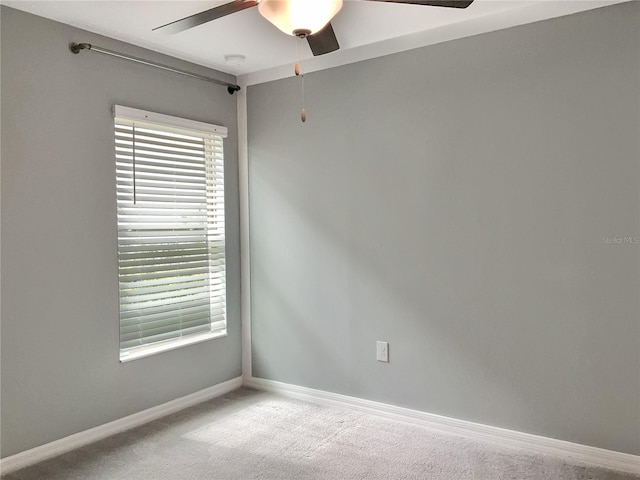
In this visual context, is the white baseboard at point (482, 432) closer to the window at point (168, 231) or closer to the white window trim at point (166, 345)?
the white window trim at point (166, 345)

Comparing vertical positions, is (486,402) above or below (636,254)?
below

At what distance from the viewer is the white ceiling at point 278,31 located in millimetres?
2520

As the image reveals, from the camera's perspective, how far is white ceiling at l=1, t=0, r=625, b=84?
8.27 ft

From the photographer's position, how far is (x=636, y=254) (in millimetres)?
2387

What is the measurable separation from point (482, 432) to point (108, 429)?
2102 millimetres

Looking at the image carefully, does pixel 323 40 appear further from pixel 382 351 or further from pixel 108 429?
pixel 108 429

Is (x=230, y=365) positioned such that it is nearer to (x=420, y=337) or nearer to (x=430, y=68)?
(x=420, y=337)

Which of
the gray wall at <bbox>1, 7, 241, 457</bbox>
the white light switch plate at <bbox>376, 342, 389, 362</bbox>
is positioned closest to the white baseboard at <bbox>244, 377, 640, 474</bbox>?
the white light switch plate at <bbox>376, 342, 389, 362</bbox>

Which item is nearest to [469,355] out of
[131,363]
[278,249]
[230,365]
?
[278,249]

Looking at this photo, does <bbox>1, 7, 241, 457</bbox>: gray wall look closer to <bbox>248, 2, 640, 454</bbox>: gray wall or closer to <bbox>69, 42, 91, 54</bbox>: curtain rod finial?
<bbox>69, 42, 91, 54</bbox>: curtain rod finial

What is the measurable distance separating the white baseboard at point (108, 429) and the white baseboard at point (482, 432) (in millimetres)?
411

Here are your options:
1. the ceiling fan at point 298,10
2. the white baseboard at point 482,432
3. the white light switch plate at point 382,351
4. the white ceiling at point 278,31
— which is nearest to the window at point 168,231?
the white ceiling at point 278,31

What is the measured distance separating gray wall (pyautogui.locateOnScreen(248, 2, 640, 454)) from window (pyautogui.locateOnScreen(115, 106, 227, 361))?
359 millimetres

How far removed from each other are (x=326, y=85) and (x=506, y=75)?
45.1 inches
